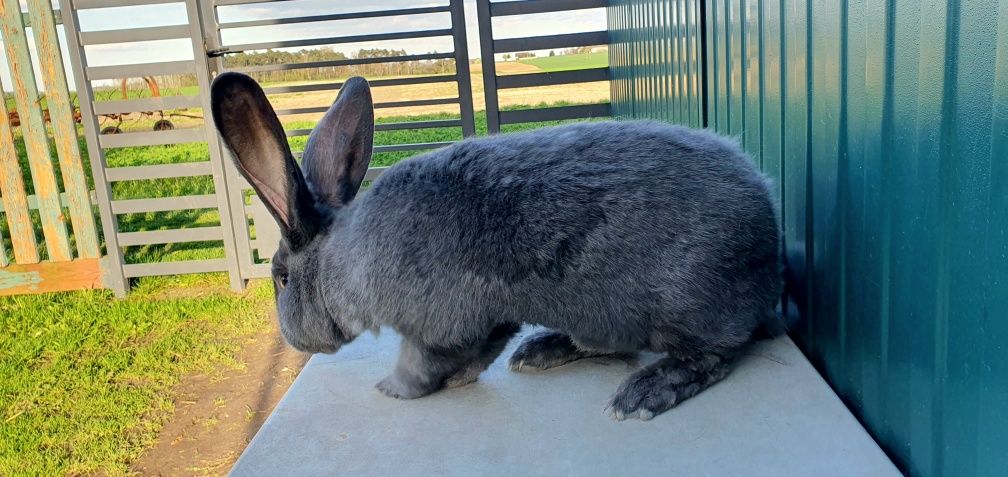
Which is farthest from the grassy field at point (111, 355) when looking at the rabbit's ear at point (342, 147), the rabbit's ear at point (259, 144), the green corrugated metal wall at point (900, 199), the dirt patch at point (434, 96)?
the green corrugated metal wall at point (900, 199)

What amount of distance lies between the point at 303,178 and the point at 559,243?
691 millimetres

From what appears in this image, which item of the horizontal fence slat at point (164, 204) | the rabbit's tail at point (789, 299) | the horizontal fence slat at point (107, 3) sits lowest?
the horizontal fence slat at point (164, 204)

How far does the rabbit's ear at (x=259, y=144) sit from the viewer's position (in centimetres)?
187

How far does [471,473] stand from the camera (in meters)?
1.73

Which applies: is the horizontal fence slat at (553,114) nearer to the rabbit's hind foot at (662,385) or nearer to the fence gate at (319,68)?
the fence gate at (319,68)

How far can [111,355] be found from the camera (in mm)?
5051

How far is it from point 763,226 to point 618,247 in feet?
1.26

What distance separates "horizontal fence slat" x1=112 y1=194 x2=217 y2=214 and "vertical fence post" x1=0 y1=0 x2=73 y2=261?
16.7 inches

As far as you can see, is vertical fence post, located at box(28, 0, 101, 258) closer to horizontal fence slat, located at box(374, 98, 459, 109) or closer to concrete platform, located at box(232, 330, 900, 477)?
horizontal fence slat, located at box(374, 98, 459, 109)

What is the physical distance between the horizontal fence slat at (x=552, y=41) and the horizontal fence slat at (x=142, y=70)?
7.54 ft

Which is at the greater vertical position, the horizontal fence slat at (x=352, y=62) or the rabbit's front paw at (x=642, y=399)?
the horizontal fence slat at (x=352, y=62)

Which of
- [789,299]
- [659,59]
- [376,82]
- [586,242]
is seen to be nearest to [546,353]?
[586,242]

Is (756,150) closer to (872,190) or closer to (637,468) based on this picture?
(872,190)

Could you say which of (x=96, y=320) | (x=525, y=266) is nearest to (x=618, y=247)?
(x=525, y=266)
